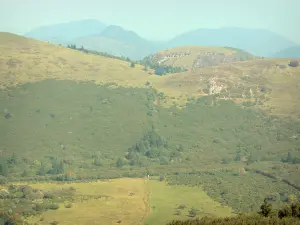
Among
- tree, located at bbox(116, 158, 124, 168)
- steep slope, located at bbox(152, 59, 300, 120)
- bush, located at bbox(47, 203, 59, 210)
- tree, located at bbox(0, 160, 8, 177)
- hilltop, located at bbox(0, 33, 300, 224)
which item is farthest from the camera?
steep slope, located at bbox(152, 59, 300, 120)

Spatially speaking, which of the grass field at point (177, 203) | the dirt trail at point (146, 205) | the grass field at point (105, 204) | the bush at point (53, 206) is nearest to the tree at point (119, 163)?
the grass field at point (105, 204)

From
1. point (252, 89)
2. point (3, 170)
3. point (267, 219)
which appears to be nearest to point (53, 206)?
point (3, 170)

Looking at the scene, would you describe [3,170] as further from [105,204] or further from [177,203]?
[177,203]

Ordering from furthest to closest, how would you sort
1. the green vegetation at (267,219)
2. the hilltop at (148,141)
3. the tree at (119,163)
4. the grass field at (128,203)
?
the tree at (119,163) < the hilltop at (148,141) < the grass field at (128,203) < the green vegetation at (267,219)

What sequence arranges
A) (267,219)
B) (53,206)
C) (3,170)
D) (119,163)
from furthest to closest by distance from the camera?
1. (119,163)
2. (3,170)
3. (53,206)
4. (267,219)

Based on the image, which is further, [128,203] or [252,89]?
[252,89]

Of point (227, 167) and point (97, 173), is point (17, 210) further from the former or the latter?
point (227, 167)

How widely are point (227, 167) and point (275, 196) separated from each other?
2979 cm

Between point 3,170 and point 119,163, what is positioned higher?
point 119,163

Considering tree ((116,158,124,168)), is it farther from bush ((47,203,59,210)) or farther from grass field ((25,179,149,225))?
bush ((47,203,59,210))

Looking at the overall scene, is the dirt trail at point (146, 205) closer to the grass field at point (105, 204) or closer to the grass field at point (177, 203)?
the grass field at point (105, 204)

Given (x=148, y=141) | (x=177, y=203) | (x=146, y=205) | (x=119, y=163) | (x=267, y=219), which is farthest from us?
(x=148, y=141)

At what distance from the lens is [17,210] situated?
9425 centimetres

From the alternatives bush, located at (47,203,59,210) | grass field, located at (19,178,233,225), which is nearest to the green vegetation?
grass field, located at (19,178,233,225)
